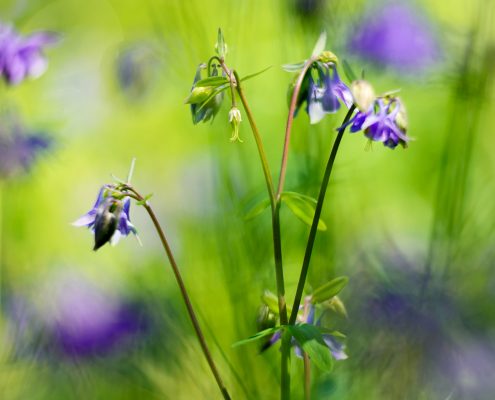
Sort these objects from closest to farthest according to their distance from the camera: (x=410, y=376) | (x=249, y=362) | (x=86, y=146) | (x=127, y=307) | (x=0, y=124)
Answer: (x=410, y=376) → (x=249, y=362) → (x=127, y=307) → (x=0, y=124) → (x=86, y=146)

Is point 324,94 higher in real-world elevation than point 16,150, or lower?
higher

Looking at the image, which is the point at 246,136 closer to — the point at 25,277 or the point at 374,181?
the point at 374,181

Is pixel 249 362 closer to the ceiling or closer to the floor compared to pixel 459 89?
closer to the floor

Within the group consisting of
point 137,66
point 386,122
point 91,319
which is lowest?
point 91,319

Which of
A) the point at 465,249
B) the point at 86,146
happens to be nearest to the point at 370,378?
the point at 465,249

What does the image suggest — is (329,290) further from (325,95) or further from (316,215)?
(325,95)

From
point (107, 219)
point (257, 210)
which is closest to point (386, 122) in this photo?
point (257, 210)

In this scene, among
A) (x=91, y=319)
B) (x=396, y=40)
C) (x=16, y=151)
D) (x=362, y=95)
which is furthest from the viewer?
(x=396, y=40)
